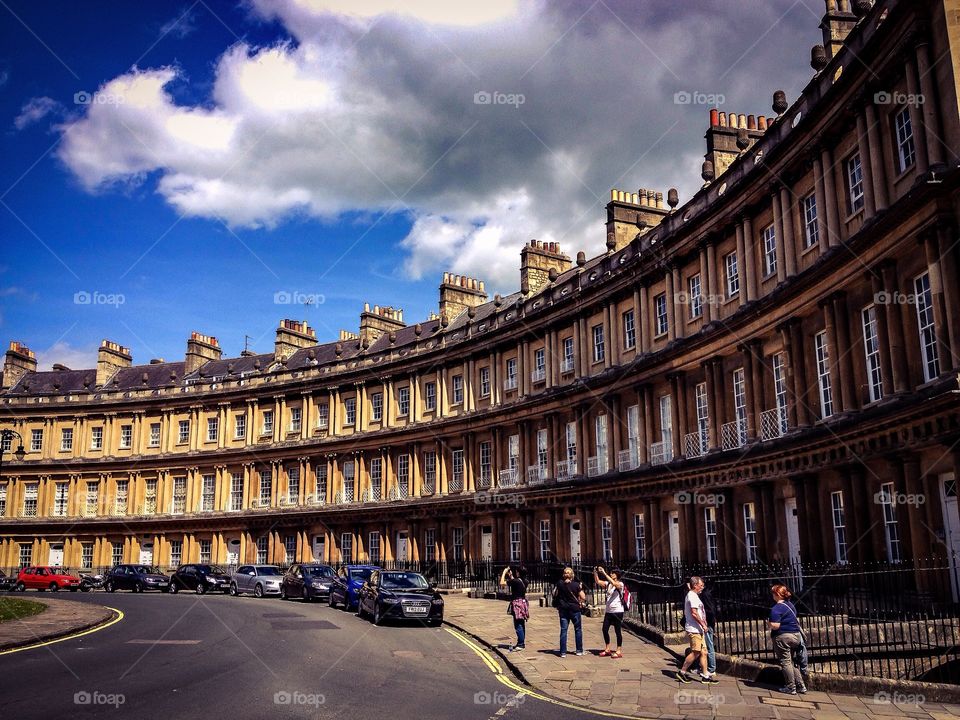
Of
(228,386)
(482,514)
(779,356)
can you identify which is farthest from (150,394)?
(779,356)

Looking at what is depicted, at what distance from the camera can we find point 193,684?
11938mm

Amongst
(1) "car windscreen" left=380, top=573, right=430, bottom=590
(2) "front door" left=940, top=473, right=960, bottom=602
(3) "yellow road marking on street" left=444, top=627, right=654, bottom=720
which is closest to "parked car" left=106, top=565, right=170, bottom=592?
(1) "car windscreen" left=380, top=573, right=430, bottom=590

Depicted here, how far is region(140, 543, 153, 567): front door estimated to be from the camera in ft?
173

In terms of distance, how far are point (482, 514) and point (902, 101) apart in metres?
25.7

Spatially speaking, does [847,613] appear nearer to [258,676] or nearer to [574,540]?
[258,676]

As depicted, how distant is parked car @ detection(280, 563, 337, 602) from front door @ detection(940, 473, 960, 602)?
764 inches

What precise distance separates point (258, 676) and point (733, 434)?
1635cm

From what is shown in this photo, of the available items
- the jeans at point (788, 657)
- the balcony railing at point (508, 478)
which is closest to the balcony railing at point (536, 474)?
the balcony railing at point (508, 478)

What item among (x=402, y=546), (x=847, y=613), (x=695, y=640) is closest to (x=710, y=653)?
(x=695, y=640)

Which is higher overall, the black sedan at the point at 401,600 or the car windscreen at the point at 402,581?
the car windscreen at the point at 402,581

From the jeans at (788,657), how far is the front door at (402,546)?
1273 inches

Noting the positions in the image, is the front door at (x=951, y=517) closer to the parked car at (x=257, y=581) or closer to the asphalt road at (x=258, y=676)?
the asphalt road at (x=258, y=676)

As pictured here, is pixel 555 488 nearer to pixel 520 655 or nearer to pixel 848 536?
pixel 848 536

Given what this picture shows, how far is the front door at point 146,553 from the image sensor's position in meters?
52.7
